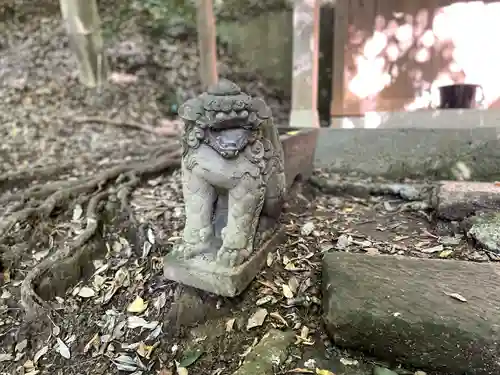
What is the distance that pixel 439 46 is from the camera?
5566 mm

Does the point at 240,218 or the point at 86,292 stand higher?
the point at 240,218

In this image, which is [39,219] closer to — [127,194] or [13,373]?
[127,194]

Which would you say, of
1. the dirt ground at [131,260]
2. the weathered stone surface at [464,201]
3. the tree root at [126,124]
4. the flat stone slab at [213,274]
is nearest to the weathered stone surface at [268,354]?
the dirt ground at [131,260]

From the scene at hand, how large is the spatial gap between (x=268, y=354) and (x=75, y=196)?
2.27m

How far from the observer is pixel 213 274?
195 centimetres

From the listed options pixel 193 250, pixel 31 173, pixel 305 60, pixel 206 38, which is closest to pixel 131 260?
pixel 193 250

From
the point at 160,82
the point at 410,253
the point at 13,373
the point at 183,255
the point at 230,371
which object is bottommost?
the point at 13,373

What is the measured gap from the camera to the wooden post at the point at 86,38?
5.34 meters

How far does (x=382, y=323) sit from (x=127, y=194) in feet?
7.56

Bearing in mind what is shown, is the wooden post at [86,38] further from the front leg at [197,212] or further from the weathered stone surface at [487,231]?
the weathered stone surface at [487,231]

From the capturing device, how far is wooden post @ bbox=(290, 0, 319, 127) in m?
4.88

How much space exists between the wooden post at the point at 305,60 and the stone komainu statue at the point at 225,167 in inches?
122

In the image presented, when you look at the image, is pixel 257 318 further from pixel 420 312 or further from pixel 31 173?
pixel 31 173

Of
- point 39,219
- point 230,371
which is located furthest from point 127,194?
point 230,371
